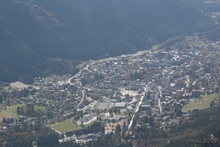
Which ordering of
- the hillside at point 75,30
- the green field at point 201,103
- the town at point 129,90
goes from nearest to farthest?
the town at point 129,90 → the green field at point 201,103 → the hillside at point 75,30

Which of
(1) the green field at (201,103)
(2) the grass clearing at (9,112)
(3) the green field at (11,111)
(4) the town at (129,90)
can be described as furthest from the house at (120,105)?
(2) the grass clearing at (9,112)

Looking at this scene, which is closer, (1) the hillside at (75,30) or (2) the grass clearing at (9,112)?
(2) the grass clearing at (9,112)

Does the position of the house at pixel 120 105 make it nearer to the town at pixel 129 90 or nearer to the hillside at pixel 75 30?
the town at pixel 129 90

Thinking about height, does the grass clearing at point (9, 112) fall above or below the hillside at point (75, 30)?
below

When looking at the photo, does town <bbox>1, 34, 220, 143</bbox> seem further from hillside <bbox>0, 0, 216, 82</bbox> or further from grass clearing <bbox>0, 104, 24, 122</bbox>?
hillside <bbox>0, 0, 216, 82</bbox>

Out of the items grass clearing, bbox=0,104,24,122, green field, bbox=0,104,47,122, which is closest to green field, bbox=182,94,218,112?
green field, bbox=0,104,47,122

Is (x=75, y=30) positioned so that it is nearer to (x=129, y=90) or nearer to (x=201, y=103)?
(x=129, y=90)

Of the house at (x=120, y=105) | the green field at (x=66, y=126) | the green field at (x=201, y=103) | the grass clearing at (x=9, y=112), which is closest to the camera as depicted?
the green field at (x=66, y=126)
